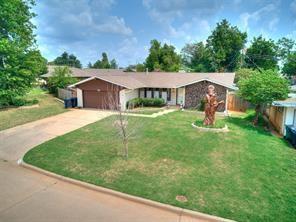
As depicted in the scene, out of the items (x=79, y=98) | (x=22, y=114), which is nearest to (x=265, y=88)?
(x=79, y=98)

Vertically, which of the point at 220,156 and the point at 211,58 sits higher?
the point at 211,58

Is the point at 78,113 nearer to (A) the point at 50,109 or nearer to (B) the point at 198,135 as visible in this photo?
(A) the point at 50,109

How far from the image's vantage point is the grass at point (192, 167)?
6.68 m

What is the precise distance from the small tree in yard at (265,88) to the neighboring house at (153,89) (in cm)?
485

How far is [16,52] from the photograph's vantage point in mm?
22391

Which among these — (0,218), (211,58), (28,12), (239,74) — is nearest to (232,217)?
(0,218)

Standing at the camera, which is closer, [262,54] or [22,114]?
[22,114]

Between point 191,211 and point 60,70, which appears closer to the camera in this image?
point 191,211

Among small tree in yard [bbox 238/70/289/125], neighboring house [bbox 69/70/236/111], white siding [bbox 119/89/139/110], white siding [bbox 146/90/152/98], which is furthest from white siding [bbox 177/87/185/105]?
small tree in yard [bbox 238/70/289/125]

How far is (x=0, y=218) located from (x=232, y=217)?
6.22m

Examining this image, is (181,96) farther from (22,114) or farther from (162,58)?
(162,58)

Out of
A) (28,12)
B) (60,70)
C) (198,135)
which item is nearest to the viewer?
(198,135)

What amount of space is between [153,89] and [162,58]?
68.4ft

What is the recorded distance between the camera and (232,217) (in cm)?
598
